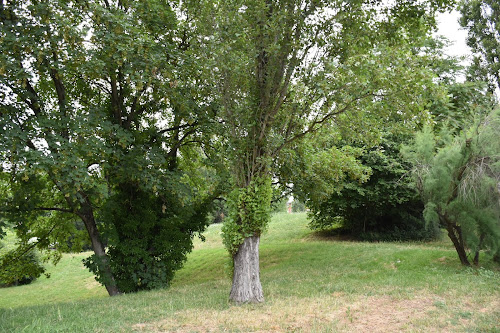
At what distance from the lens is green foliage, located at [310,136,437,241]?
1812 centimetres

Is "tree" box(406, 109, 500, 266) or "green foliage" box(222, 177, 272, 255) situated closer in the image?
"green foliage" box(222, 177, 272, 255)

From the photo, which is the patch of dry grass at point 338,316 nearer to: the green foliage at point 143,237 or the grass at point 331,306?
the grass at point 331,306

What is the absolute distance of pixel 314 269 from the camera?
43.9 ft

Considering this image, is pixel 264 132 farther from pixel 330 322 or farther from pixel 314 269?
pixel 314 269

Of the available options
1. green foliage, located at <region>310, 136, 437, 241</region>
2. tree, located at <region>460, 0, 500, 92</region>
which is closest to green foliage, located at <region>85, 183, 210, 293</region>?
green foliage, located at <region>310, 136, 437, 241</region>

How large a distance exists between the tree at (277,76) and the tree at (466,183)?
10.8 feet

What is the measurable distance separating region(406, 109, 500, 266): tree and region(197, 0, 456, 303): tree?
3.29m

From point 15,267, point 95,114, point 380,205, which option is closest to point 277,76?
point 95,114

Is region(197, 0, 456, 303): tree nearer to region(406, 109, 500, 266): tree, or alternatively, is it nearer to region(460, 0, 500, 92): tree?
region(406, 109, 500, 266): tree

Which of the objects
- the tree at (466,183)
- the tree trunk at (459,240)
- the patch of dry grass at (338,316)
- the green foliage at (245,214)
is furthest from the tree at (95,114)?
the tree trunk at (459,240)

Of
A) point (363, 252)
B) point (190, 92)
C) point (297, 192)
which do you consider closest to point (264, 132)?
point (190, 92)

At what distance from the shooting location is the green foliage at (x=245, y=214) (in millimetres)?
8211

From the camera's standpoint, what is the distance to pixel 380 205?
1953 centimetres

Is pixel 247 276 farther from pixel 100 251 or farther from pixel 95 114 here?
pixel 100 251
